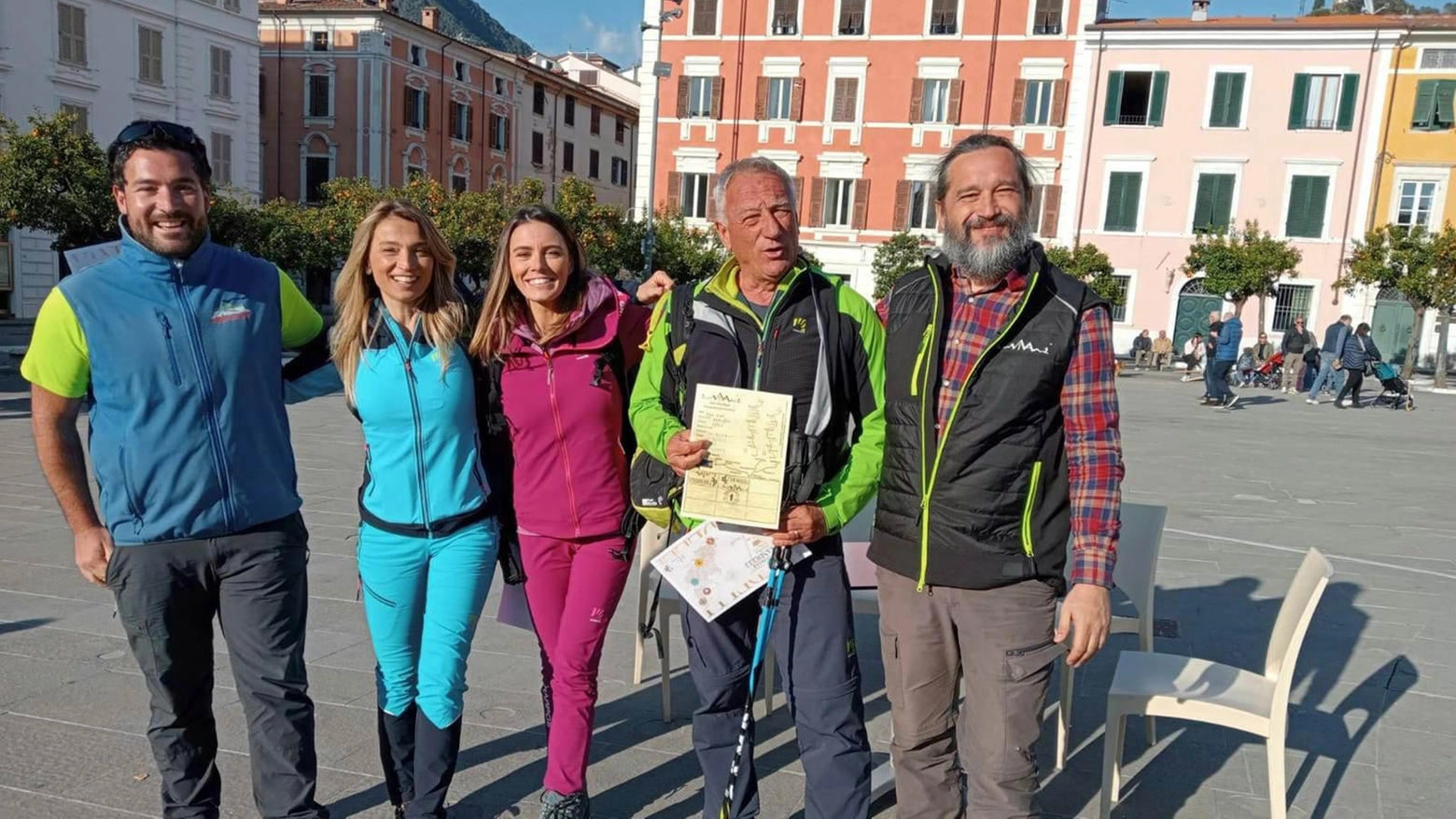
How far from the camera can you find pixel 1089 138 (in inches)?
1238

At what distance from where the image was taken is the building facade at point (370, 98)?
37188 mm

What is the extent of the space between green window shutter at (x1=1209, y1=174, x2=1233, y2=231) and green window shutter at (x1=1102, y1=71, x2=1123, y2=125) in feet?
12.4

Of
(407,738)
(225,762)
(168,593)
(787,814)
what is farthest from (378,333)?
(787,814)

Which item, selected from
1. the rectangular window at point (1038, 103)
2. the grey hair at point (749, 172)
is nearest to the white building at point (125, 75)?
the rectangular window at point (1038, 103)

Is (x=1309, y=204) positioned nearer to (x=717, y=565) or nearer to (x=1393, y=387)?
(x=1393, y=387)

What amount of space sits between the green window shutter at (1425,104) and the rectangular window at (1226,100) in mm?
4839

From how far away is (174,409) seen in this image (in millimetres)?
2508

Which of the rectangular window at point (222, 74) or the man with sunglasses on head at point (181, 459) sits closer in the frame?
the man with sunglasses on head at point (181, 459)

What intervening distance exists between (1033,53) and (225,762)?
32.9 metres

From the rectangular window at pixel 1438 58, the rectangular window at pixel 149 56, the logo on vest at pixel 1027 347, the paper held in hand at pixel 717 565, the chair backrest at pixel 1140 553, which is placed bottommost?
the chair backrest at pixel 1140 553

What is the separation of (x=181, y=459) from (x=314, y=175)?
131 ft

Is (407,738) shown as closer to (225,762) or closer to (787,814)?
(225,762)

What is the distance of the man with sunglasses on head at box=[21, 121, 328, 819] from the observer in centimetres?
248

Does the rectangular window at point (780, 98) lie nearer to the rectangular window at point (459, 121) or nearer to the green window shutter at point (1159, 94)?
the green window shutter at point (1159, 94)
